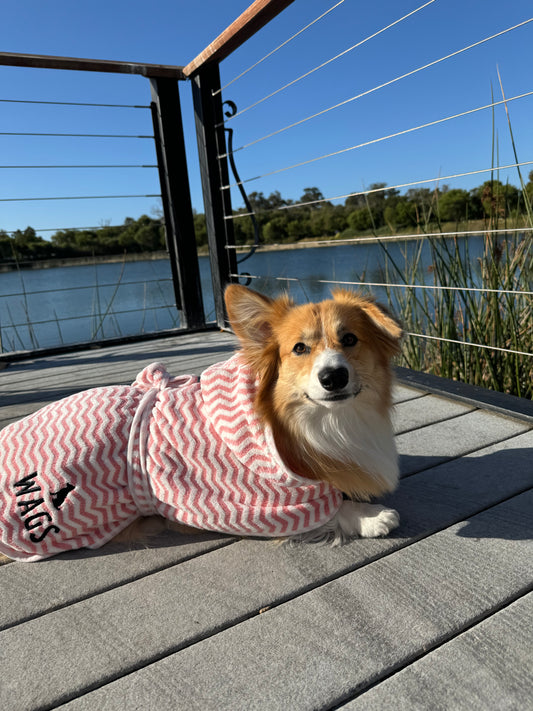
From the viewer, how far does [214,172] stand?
325 centimetres

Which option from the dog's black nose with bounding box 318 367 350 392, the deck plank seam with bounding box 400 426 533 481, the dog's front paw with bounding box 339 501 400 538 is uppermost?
the dog's black nose with bounding box 318 367 350 392

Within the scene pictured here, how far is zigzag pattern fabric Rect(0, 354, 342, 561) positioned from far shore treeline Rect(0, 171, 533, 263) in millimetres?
1498

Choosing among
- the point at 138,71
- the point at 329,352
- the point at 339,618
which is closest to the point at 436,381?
the point at 329,352

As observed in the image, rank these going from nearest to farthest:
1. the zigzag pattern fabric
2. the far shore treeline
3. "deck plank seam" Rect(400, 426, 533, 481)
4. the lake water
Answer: the zigzag pattern fabric, "deck plank seam" Rect(400, 426, 533, 481), the far shore treeline, the lake water

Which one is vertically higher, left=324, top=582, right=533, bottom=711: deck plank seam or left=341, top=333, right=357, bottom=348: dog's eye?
left=341, top=333, right=357, bottom=348: dog's eye

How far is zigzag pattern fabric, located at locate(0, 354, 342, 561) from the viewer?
3.86 feet

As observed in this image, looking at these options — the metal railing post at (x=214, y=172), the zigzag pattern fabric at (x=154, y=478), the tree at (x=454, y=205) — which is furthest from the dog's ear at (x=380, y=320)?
the metal railing post at (x=214, y=172)

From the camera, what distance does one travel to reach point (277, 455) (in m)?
1.15

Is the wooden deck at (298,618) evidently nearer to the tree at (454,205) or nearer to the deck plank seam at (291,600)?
the deck plank seam at (291,600)

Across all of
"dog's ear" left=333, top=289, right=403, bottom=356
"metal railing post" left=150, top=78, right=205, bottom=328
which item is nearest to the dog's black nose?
"dog's ear" left=333, top=289, right=403, bottom=356

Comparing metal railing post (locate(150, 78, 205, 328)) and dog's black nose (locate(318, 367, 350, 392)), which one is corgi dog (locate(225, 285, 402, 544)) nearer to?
dog's black nose (locate(318, 367, 350, 392))

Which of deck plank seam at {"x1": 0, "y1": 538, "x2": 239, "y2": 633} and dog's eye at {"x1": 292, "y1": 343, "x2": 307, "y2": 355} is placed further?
dog's eye at {"x1": 292, "y1": 343, "x2": 307, "y2": 355}

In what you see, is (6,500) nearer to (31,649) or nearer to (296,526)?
(31,649)

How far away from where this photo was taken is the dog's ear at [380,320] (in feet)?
3.88
